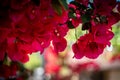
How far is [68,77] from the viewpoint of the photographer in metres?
5.54

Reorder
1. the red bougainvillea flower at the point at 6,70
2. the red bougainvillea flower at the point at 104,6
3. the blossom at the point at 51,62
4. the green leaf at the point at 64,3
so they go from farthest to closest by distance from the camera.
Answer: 1. the blossom at the point at 51,62
2. the red bougainvillea flower at the point at 6,70
3. the red bougainvillea flower at the point at 104,6
4. the green leaf at the point at 64,3

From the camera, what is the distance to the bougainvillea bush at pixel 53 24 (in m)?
1.15

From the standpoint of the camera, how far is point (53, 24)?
1.22 meters

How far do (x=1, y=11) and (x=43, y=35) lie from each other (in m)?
0.13

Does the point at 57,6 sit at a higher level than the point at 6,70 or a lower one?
lower

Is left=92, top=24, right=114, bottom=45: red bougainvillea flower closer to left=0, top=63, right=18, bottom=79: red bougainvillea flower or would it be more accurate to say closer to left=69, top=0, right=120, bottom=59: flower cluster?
left=69, top=0, right=120, bottom=59: flower cluster

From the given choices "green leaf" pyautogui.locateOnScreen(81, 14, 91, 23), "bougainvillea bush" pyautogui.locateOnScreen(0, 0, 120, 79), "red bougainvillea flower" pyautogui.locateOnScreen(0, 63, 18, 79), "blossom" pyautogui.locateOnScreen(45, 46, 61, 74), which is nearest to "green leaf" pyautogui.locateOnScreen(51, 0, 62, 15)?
"bougainvillea bush" pyautogui.locateOnScreen(0, 0, 120, 79)

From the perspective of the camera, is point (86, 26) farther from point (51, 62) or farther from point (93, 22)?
point (51, 62)

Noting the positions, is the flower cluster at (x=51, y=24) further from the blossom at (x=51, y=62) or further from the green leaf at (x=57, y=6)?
the blossom at (x=51, y=62)

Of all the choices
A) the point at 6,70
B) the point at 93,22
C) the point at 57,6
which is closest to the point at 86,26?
the point at 93,22

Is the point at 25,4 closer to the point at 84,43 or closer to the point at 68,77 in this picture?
the point at 84,43

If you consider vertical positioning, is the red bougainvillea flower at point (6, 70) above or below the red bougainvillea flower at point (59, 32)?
above

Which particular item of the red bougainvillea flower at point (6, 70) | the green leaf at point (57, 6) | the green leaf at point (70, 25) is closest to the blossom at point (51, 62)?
the red bougainvillea flower at point (6, 70)

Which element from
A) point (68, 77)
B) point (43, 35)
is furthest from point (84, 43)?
point (68, 77)
